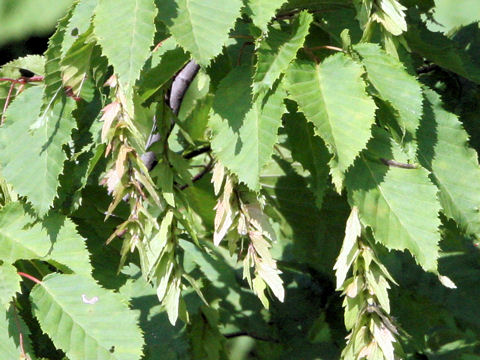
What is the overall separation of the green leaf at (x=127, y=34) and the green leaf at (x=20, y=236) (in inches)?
12.7

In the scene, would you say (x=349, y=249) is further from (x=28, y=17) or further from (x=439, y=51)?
(x=28, y=17)

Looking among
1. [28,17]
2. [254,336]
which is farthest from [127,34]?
[28,17]

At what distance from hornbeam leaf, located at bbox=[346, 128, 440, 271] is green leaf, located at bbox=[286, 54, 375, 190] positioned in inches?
1.7

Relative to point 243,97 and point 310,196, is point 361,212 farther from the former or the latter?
point 310,196

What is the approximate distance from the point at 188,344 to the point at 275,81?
0.74 meters

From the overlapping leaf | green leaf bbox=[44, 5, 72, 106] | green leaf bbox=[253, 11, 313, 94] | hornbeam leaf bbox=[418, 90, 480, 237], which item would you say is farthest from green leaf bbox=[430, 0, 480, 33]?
the overlapping leaf

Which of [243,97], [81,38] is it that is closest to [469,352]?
[243,97]

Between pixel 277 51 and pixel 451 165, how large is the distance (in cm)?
31

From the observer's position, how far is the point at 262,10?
1048 mm

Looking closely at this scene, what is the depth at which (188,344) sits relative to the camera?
163 centimetres

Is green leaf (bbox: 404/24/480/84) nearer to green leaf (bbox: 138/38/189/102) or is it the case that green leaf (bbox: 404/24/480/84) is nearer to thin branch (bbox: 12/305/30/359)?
green leaf (bbox: 138/38/189/102)

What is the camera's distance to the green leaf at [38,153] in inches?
45.6

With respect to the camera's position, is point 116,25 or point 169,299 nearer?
point 116,25

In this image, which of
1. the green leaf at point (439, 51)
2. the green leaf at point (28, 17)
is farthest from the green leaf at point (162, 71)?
the green leaf at point (28, 17)
